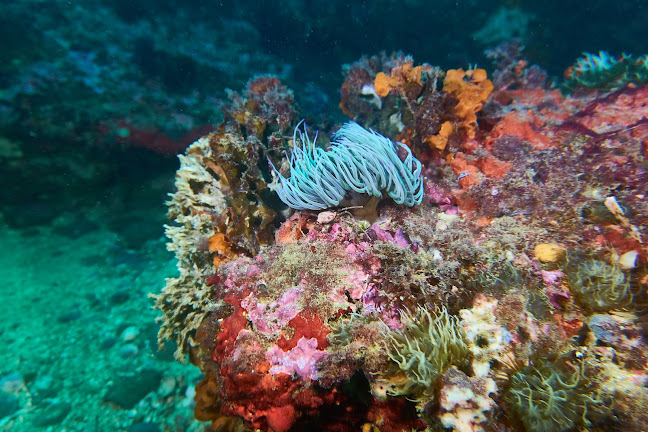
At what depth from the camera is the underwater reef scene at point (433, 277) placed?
1713mm

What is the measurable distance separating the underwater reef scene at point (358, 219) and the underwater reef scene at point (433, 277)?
2 centimetres

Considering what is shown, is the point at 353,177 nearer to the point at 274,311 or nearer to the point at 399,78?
the point at 274,311

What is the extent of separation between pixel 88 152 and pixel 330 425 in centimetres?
1107

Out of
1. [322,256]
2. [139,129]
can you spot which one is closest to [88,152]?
[139,129]

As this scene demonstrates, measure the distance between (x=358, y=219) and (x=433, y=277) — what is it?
952mm

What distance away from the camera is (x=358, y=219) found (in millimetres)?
2900

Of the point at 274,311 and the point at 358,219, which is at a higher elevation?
the point at 358,219

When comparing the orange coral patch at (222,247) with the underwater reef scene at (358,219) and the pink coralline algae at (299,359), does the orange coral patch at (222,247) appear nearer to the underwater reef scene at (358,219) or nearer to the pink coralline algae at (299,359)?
the underwater reef scene at (358,219)

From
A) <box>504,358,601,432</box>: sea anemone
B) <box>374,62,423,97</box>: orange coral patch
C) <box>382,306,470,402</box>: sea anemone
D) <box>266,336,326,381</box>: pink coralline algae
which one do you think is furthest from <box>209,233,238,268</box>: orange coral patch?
<box>374,62,423,97</box>: orange coral patch

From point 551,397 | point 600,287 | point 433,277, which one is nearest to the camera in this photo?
point 551,397

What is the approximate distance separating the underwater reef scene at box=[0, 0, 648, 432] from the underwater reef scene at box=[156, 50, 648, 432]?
0.06 ft

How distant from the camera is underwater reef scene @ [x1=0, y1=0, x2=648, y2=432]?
1836 millimetres

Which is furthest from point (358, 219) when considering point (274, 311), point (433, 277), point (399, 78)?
point (399, 78)

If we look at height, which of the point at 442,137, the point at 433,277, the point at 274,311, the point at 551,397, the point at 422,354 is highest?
the point at 442,137
